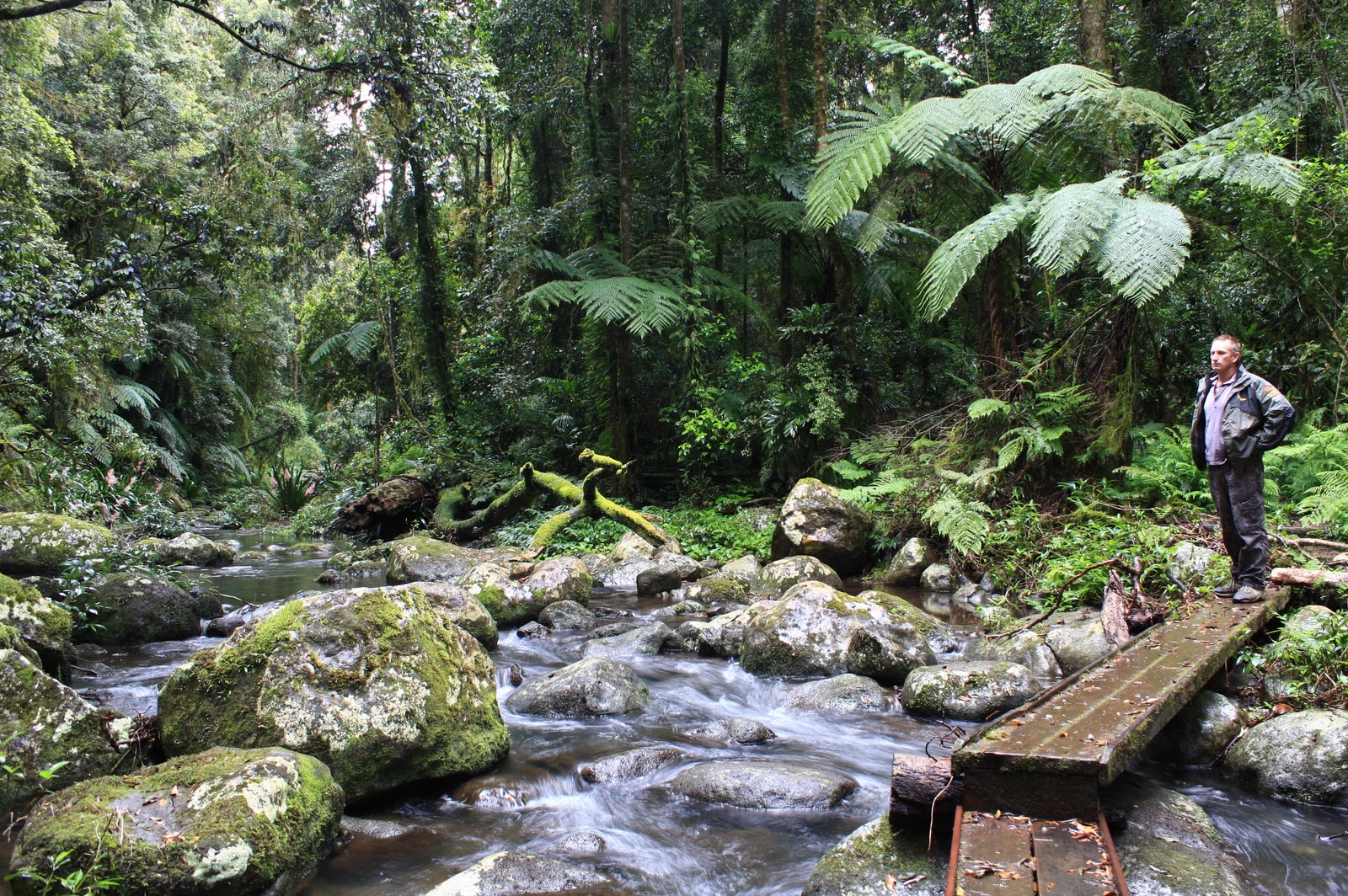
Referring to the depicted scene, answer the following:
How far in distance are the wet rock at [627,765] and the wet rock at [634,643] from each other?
→ 1.84m

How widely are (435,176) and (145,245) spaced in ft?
21.2

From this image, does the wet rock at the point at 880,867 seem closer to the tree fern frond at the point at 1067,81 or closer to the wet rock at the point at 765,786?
the wet rock at the point at 765,786

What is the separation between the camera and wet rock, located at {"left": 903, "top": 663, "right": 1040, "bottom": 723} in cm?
428

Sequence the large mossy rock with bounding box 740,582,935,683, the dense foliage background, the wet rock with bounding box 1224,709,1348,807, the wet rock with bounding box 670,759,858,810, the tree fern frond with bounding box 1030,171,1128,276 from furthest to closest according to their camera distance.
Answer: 1. the dense foliage background
2. the tree fern frond with bounding box 1030,171,1128,276
3. the large mossy rock with bounding box 740,582,935,683
4. the wet rock with bounding box 670,759,858,810
5. the wet rock with bounding box 1224,709,1348,807

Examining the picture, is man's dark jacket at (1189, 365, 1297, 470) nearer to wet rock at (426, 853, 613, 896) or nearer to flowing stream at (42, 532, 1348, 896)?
flowing stream at (42, 532, 1348, 896)

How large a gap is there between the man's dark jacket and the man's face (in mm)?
56

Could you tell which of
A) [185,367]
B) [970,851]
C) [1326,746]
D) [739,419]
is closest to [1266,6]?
[739,419]

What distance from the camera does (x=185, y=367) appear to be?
17.6 metres

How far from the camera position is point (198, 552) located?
33.3ft

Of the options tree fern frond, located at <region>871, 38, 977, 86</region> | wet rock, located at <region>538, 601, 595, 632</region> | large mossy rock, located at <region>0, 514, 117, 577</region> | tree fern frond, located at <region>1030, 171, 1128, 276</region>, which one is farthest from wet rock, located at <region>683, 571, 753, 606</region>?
tree fern frond, located at <region>871, 38, 977, 86</region>

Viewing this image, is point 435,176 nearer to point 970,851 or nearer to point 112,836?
point 112,836

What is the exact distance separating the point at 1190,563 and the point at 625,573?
17.1 feet

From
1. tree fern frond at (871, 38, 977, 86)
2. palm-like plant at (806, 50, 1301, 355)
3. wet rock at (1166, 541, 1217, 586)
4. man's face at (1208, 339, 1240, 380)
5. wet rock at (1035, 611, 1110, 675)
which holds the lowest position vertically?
wet rock at (1035, 611, 1110, 675)

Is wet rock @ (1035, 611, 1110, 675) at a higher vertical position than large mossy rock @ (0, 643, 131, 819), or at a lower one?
lower
